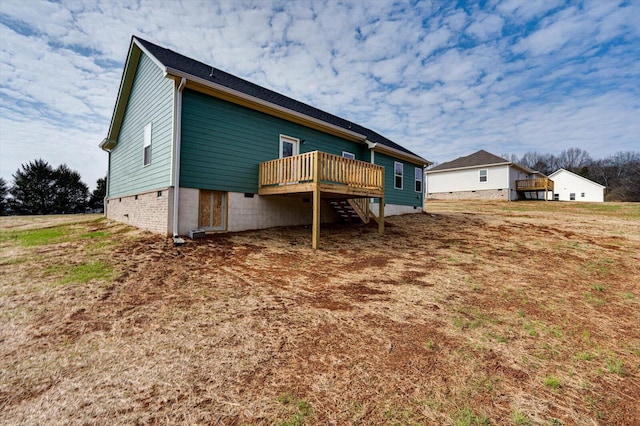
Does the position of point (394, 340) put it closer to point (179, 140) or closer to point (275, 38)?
point (179, 140)

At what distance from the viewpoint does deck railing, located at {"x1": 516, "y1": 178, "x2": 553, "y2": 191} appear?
2869cm

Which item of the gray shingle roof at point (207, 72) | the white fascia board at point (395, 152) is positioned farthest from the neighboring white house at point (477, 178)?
the gray shingle roof at point (207, 72)

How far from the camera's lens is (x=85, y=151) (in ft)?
72.3

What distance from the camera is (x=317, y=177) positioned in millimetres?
8477

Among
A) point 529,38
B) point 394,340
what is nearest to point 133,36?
point 394,340

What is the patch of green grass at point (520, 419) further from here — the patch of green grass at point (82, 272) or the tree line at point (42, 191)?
the tree line at point (42, 191)

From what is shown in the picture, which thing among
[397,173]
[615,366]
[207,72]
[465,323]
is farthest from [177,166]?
[397,173]

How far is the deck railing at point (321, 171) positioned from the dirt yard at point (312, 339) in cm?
288

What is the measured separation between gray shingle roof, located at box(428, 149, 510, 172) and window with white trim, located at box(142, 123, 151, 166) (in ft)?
96.1

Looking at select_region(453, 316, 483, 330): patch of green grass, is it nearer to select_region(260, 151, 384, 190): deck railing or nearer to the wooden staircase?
select_region(260, 151, 384, 190): deck railing

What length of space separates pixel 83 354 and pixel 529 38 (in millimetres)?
16335

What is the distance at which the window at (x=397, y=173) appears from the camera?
53.7ft

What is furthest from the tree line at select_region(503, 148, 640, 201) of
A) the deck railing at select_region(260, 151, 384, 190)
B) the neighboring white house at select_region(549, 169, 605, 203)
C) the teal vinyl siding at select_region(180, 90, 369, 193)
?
the teal vinyl siding at select_region(180, 90, 369, 193)

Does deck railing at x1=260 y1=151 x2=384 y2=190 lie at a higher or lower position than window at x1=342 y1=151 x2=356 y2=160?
lower
